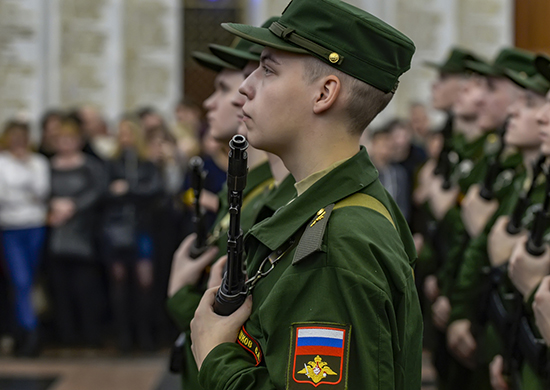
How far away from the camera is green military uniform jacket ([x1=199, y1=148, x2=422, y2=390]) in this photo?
56.9 inches

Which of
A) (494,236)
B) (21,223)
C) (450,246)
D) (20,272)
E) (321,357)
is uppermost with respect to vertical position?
(321,357)

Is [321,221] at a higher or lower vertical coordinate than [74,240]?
higher

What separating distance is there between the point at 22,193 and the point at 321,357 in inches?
201

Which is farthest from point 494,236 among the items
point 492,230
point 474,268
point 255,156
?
point 255,156

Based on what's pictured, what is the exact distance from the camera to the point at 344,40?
1.62m

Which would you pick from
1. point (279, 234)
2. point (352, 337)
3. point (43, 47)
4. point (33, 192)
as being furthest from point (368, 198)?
point (43, 47)

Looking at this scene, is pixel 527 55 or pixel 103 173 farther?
pixel 103 173

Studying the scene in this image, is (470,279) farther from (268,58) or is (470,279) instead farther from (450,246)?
(268,58)

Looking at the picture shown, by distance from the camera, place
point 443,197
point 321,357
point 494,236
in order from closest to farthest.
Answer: point 321,357 → point 494,236 → point 443,197

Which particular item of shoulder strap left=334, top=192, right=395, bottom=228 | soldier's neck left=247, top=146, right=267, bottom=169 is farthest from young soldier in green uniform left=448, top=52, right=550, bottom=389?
shoulder strap left=334, top=192, right=395, bottom=228

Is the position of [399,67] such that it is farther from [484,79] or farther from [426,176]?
[426,176]

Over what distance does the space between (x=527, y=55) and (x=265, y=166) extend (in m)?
1.77

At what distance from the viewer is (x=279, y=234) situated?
5.35ft

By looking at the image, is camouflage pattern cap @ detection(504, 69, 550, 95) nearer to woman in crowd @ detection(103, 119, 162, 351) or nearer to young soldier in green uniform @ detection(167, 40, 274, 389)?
young soldier in green uniform @ detection(167, 40, 274, 389)
